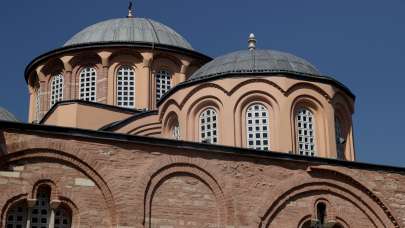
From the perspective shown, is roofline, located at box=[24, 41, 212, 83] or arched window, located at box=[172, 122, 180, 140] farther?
roofline, located at box=[24, 41, 212, 83]

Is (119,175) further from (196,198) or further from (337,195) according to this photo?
(337,195)

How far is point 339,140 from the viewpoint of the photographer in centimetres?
2428

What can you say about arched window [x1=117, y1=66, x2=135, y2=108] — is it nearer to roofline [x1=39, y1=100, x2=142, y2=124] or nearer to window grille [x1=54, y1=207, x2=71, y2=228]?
roofline [x1=39, y1=100, x2=142, y2=124]

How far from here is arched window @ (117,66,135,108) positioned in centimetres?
2928

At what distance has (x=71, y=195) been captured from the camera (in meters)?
17.5

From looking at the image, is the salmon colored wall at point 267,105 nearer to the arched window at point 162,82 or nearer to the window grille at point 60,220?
the arched window at point 162,82

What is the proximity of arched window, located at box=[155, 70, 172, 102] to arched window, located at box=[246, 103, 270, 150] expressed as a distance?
6.85m

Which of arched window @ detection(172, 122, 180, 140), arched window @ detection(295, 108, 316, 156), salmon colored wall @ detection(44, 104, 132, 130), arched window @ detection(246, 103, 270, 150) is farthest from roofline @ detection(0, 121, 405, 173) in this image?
salmon colored wall @ detection(44, 104, 132, 130)

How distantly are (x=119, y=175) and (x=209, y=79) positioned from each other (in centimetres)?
681

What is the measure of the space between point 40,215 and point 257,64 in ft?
31.3

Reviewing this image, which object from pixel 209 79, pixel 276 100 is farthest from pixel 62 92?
pixel 276 100

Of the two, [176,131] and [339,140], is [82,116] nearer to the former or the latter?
[176,131]

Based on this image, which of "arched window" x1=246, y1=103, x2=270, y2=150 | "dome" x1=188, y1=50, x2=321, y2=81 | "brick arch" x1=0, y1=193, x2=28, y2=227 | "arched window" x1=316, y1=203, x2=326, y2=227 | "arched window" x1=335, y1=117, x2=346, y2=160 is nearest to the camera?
"brick arch" x1=0, y1=193, x2=28, y2=227

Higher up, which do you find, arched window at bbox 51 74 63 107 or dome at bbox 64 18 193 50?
dome at bbox 64 18 193 50
